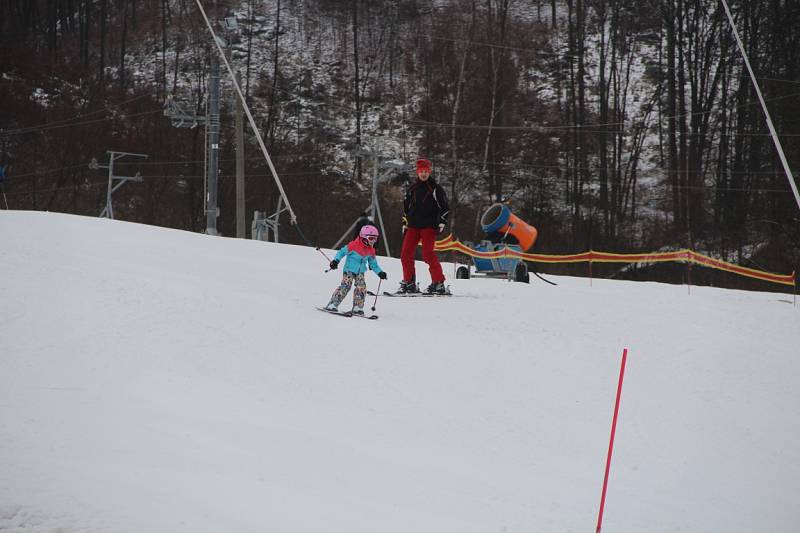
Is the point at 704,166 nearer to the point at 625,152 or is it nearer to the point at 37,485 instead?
the point at 625,152

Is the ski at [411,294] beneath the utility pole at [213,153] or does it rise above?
beneath

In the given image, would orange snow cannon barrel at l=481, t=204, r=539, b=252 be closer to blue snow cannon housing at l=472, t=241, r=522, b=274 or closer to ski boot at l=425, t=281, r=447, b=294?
A: blue snow cannon housing at l=472, t=241, r=522, b=274

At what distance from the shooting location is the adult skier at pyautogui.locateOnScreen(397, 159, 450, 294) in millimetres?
11945

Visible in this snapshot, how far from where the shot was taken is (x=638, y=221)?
137 ft

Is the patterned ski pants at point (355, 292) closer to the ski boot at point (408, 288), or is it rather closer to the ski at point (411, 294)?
the ski at point (411, 294)

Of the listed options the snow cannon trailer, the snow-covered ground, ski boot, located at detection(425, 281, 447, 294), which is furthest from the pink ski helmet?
the snow cannon trailer

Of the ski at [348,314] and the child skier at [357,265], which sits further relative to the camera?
the child skier at [357,265]

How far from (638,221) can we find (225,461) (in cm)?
3983

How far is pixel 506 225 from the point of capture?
16.4 meters

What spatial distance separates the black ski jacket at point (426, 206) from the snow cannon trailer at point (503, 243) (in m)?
3.90

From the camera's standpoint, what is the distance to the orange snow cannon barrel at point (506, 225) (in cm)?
1642

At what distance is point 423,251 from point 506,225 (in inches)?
191

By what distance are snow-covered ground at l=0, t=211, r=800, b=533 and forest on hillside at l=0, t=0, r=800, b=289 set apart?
3005 centimetres

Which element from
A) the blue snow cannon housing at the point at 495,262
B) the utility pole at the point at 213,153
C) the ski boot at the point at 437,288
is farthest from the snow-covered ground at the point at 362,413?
the utility pole at the point at 213,153
